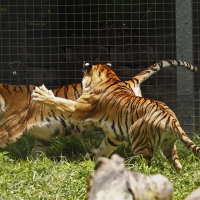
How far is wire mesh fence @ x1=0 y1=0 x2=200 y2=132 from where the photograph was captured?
9.04 meters

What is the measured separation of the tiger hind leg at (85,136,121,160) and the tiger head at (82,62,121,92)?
0.65m

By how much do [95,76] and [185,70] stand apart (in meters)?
1.38

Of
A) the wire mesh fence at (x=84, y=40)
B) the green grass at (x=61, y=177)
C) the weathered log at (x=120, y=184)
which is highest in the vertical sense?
the wire mesh fence at (x=84, y=40)

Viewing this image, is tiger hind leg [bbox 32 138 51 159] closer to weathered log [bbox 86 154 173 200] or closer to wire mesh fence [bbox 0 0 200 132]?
wire mesh fence [bbox 0 0 200 132]

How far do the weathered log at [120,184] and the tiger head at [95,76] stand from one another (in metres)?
4.53

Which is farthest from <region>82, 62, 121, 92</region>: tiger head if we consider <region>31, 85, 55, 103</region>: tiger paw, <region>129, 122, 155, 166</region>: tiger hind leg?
<region>129, 122, 155, 166</region>: tiger hind leg

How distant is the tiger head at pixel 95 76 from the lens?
7.84 metres

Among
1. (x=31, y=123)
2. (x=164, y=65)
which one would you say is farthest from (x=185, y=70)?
(x=31, y=123)

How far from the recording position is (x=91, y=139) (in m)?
8.46

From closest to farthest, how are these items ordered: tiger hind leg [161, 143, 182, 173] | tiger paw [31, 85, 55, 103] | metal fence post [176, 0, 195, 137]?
tiger hind leg [161, 143, 182, 173]
tiger paw [31, 85, 55, 103]
metal fence post [176, 0, 195, 137]

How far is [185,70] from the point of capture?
8.68m

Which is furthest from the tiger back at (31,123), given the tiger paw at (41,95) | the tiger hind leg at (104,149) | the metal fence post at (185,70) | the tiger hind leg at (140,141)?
the metal fence post at (185,70)

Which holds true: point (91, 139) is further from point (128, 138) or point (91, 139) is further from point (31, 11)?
point (31, 11)

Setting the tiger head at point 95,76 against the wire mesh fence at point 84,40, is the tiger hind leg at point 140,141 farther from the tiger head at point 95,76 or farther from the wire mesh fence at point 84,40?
the wire mesh fence at point 84,40
